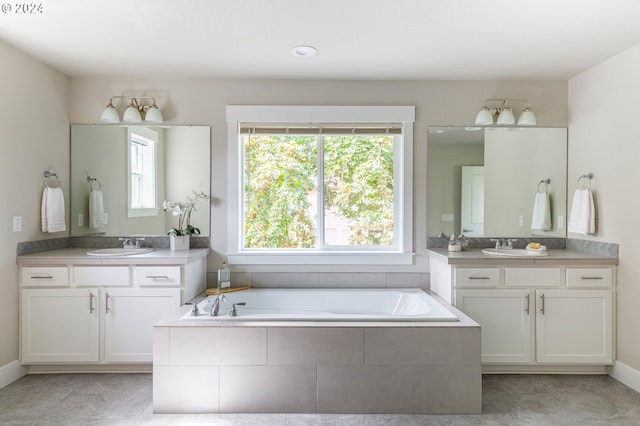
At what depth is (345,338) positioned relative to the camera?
2.41 metres

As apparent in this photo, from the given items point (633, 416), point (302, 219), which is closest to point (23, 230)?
point (302, 219)

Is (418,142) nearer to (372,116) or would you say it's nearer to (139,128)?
(372,116)

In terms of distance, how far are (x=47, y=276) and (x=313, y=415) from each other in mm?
2126

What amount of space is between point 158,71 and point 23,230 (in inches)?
61.3

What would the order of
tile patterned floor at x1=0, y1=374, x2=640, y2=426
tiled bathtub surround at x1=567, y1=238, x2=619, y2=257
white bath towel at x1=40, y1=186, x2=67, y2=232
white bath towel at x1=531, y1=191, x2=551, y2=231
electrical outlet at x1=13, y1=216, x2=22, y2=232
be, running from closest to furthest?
tile patterned floor at x1=0, y1=374, x2=640, y2=426
electrical outlet at x1=13, y1=216, x2=22, y2=232
tiled bathtub surround at x1=567, y1=238, x2=619, y2=257
white bath towel at x1=40, y1=186, x2=67, y2=232
white bath towel at x1=531, y1=191, x2=551, y2=231

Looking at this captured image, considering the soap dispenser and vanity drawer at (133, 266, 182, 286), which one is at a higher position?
the soap dispenser

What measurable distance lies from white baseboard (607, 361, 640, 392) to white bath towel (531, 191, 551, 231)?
114 centimetres

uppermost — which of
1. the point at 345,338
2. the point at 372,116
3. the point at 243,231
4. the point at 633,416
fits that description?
the point at 372,116

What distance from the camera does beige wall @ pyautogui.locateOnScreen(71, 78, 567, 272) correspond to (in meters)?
3.41

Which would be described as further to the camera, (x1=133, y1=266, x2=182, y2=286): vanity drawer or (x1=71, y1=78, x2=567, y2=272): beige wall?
(x1=71, y1=78, x2=567, y2=272): beige wall

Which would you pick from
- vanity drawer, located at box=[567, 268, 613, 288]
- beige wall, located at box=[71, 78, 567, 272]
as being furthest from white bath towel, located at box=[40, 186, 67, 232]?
vanity drawer, located at box=[567, 268, 613, 288]

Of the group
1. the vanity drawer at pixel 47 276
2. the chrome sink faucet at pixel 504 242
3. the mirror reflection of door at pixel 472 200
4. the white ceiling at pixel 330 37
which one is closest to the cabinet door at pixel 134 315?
the vanity drawer at pixel 47 276

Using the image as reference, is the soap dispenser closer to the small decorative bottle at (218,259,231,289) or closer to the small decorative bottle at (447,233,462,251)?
the small decorative bottle at (447,233,462,251)

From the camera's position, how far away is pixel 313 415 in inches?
94.0
